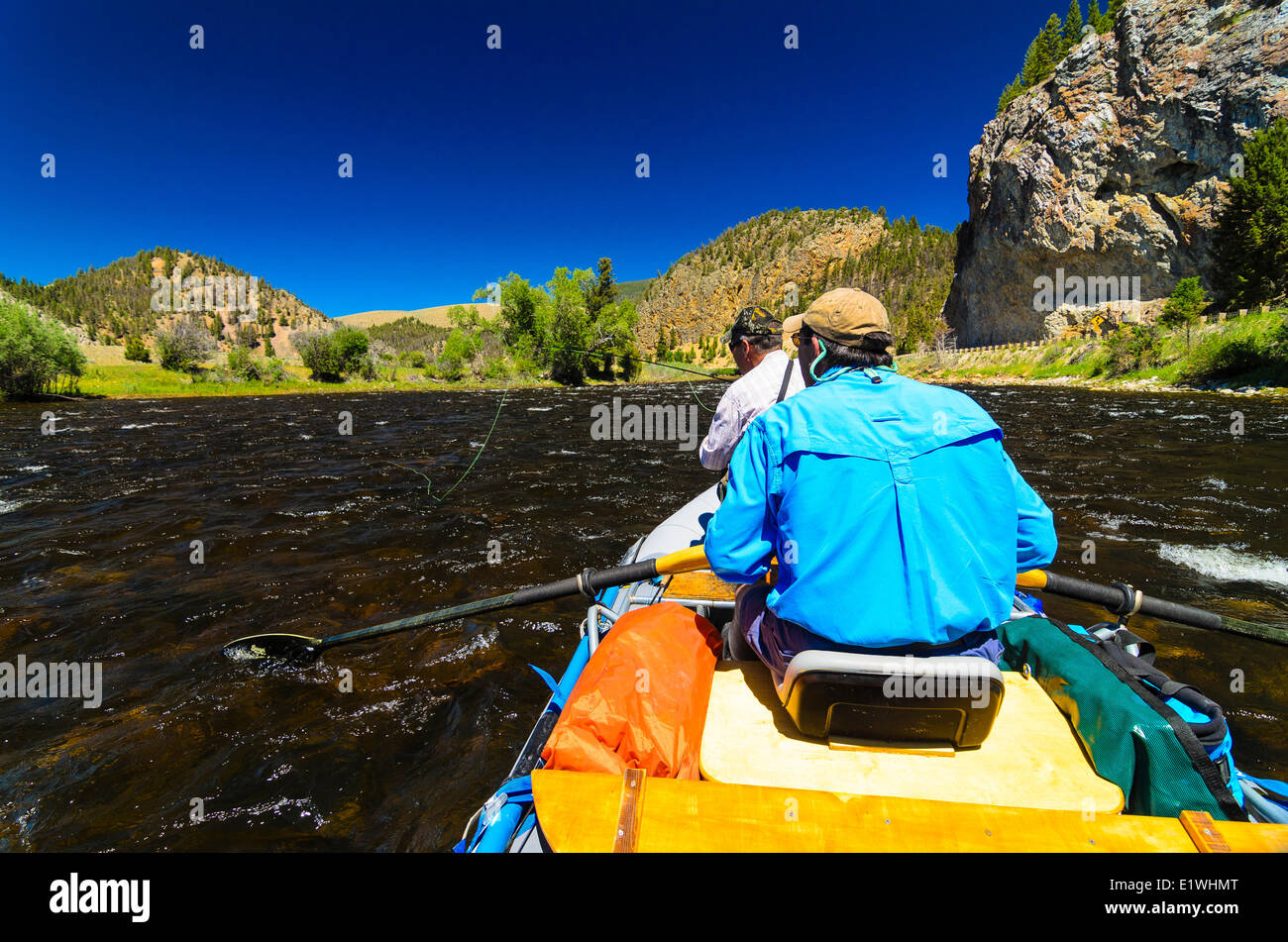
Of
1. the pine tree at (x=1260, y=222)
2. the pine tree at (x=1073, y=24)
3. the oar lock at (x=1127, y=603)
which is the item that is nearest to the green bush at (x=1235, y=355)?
the pine tree at (x=1260, y=222)

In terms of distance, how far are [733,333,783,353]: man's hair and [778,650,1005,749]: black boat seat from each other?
10.1 ft

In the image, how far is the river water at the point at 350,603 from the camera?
318 cm

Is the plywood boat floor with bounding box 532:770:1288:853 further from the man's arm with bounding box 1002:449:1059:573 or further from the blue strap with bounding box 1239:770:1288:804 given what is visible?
the man's arm with bounding box 1002:449:1059:573

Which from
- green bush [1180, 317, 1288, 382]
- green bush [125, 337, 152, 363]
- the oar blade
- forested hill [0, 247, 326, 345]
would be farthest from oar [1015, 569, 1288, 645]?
forested hill [0, 247, 326, 345]

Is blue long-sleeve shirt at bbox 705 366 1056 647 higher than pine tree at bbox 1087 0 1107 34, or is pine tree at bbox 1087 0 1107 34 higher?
pine tree at bbox 1087 0 1107 34

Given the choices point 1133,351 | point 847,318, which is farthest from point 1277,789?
point 1133,351

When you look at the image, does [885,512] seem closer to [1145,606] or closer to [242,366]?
[1145,606]

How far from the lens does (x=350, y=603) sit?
5.64 m

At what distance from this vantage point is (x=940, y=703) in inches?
72.9

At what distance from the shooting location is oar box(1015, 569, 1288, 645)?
10.1 ft

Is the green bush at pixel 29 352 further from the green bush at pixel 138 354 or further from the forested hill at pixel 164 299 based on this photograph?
the forested hill at pixel 164 299
